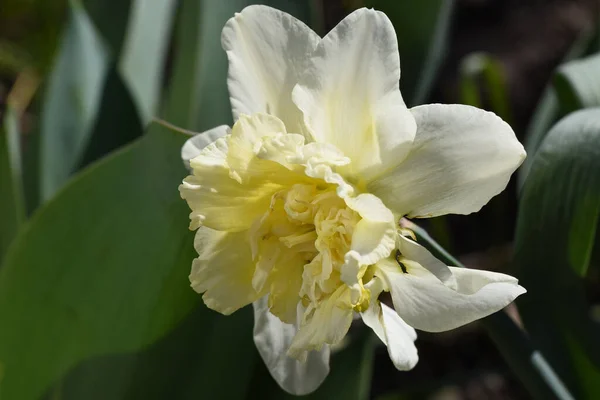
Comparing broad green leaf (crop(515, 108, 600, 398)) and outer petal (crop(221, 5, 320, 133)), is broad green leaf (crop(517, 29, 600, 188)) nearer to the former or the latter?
broad green leaf (crop(515, 108, 600, 398))

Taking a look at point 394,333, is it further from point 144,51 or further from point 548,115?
point 144,51

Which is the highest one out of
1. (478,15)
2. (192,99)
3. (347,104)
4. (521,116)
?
(347,104)

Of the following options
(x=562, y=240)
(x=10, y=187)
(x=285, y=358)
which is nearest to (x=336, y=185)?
(x=285, y=358)

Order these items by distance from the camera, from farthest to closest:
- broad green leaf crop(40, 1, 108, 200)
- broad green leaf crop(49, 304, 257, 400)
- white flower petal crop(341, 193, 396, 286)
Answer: broad green leaf crop(40, 1, 108, 200)
broad green leaf crop(49, 304, 257, 400)
white flower petal crop(341, 193, 396, 286)

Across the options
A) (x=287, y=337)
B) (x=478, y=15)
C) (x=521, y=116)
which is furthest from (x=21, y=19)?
(x=287, y=337)

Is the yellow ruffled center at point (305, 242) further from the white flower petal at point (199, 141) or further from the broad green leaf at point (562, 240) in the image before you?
the broad green leaf at point (562, 240)

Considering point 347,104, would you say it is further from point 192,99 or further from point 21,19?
point 21,19

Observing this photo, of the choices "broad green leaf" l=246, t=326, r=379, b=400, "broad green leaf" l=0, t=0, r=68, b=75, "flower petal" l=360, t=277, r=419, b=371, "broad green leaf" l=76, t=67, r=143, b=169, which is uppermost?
"flower petal" l=360, t=277, r=419, b=371

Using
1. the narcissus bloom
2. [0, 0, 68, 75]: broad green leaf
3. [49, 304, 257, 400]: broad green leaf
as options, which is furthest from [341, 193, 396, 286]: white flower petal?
[0, 0, 68, 75]: broad green leaf
